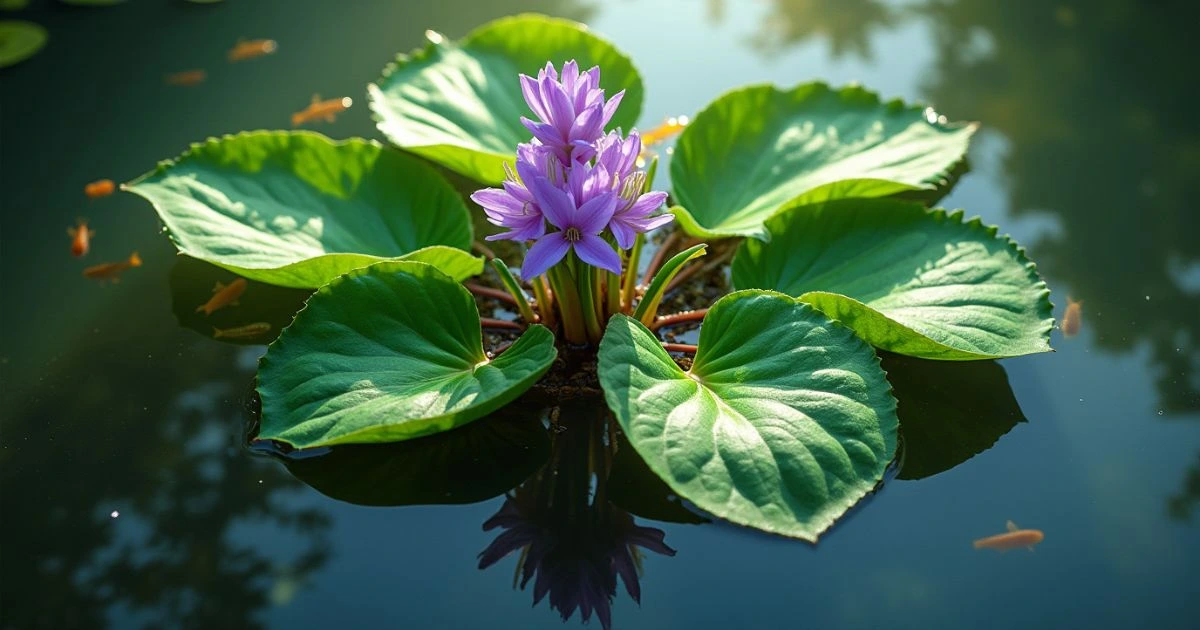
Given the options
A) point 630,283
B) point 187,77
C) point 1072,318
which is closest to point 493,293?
point 630,283

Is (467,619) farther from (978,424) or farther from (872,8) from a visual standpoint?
(872,8)

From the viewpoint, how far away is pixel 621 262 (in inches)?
80.0

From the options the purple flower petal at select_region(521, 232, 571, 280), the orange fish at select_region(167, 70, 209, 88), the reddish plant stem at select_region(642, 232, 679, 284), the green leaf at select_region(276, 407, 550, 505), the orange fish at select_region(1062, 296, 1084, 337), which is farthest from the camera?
the orange fish at select_region(167, 70, 209, 88)

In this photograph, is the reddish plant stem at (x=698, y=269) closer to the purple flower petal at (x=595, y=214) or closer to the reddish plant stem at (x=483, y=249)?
the reddish plant stem at (x=483, y=249)

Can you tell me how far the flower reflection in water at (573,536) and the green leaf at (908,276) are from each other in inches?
21.5

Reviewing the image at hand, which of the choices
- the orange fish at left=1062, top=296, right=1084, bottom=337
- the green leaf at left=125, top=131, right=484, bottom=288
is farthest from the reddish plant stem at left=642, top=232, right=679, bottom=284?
the orange fish at left=1062, top=296, right=1084, bottom=337

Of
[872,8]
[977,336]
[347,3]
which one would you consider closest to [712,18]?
[872,8]

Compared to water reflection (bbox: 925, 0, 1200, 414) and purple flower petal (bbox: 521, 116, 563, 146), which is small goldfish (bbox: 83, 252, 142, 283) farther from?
water reflection (bbox: 925, 0, 1200, 414)

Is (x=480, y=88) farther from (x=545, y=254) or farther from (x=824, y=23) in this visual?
(x=824, y=23)

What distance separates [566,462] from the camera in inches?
78.5

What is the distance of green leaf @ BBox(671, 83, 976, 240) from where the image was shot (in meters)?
2.43

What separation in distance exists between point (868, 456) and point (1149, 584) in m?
0.55

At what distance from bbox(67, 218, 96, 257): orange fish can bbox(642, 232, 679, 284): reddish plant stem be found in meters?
1.44

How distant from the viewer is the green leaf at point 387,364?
1.81 m
